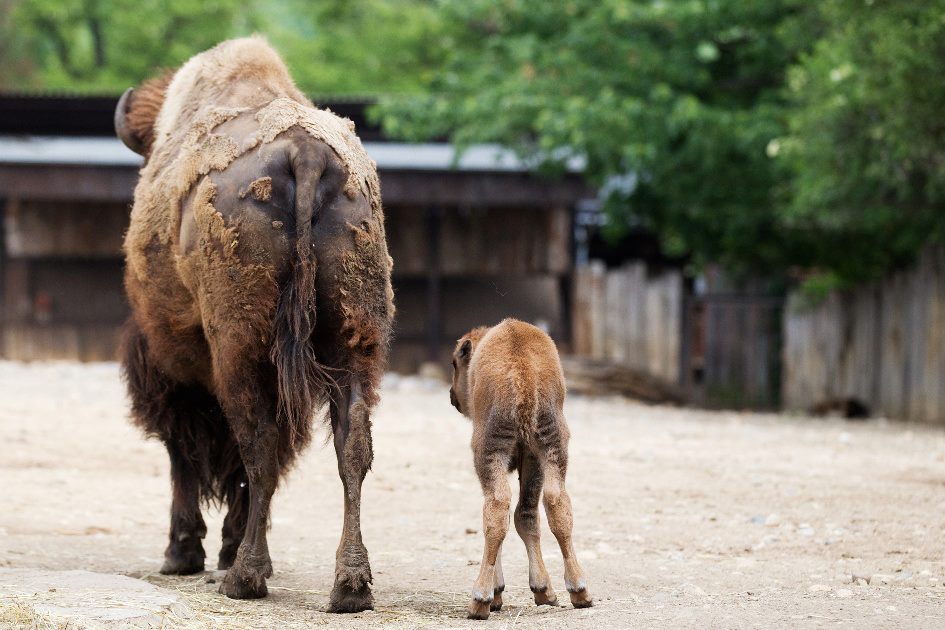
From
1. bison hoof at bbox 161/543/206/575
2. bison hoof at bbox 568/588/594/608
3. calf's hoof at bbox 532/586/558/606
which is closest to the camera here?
bison hoof at bbox 568/588/594/608

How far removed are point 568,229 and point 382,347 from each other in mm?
15112

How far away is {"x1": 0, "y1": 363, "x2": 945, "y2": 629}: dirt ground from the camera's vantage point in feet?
17.8

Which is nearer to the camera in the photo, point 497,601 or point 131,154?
point 497,601

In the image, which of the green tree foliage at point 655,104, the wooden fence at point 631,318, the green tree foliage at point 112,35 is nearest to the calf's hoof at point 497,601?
the green tree foliage at point 655,104

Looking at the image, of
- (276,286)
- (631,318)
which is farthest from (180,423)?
(631,318)

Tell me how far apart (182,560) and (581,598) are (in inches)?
88.4

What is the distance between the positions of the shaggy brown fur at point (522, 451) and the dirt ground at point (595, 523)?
0.49ft

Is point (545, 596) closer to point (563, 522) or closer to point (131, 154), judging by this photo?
point (563, 522)

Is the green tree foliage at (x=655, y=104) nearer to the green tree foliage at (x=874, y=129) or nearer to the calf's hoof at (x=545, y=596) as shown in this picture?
the green tree foliage at (x=874, y=129)

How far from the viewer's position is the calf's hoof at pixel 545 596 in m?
5.46

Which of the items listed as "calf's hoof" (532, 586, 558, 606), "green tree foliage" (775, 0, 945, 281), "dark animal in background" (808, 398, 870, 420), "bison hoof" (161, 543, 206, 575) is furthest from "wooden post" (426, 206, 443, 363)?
"calf's hoof" (532, 586, 558, 606)

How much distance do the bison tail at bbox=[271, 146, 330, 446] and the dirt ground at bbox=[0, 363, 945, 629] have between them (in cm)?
91

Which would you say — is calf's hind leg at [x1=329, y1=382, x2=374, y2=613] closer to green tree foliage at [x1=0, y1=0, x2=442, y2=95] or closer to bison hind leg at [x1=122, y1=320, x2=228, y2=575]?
bison hind leg at [x1=122, y1=320, x2=228, y2=575]

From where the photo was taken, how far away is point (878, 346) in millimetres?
16016
